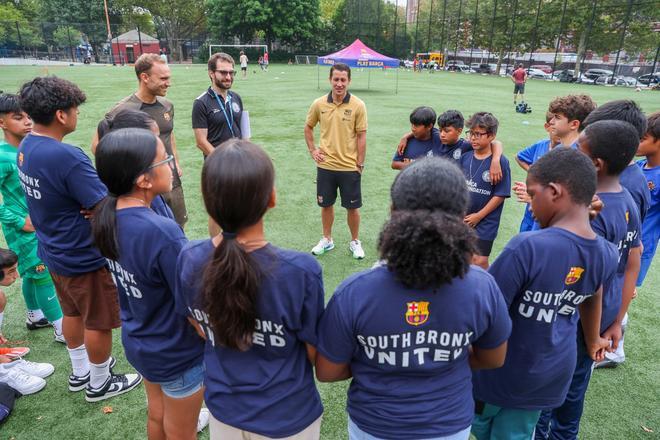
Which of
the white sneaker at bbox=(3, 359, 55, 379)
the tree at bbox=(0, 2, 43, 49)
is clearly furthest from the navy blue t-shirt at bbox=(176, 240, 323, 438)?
the tree at bbox=(0, 2, 43, 49)

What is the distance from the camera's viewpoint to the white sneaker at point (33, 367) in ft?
10.1

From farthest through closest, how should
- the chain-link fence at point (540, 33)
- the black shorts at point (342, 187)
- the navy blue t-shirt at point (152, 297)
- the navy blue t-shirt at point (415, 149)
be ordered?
1. the chain-link fence at point (540, 33)
2. the black shorts at point (342, 187)
3. the navy blue t-shirt at point (415, 149)
4. the navy blue t-shirt at point (152, 297)

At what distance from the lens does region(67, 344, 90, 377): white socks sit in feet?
9.79

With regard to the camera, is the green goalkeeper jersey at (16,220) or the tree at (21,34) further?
the tree at (21,34)

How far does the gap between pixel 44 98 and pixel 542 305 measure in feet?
9.59

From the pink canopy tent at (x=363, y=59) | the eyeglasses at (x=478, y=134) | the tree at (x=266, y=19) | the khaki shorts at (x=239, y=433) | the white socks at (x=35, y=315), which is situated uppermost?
the tree at (x=266, y=19)

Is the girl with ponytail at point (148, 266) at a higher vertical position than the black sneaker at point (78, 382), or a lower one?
higher

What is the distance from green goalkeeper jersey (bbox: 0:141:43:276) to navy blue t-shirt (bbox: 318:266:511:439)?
2.99 metres

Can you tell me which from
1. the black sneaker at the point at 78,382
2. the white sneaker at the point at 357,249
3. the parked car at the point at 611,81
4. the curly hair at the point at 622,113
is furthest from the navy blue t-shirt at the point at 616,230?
the parked car at the point at 611,81

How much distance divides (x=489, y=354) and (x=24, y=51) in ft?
183

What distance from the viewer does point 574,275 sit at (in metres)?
1.73

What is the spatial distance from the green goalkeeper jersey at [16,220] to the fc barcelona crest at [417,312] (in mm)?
3254

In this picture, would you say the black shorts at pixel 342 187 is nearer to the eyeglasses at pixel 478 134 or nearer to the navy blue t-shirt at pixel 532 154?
the eyeglasses at pixel 478 134

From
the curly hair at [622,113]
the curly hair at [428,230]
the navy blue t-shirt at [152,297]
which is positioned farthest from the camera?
the curly hair at [622,113]
